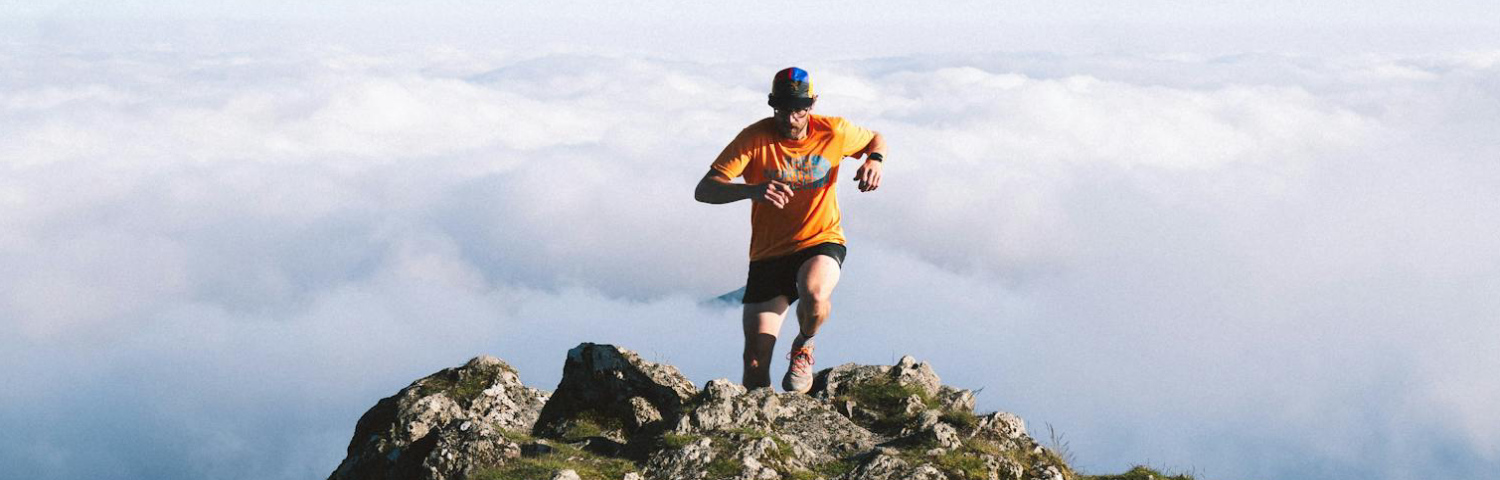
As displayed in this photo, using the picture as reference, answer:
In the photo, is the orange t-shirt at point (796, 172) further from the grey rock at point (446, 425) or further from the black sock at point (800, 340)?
the grey rock at point (446, 425)

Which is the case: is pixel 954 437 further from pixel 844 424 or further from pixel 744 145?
pixel 744 145

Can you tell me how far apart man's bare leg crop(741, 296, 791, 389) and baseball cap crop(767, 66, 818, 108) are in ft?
6.86

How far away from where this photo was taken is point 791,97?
Result: 387 inches

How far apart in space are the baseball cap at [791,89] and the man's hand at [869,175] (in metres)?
0.81

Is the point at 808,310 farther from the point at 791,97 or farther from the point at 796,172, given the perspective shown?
the point at 791,97

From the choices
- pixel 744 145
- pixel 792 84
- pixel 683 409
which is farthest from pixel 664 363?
pixel 792 84

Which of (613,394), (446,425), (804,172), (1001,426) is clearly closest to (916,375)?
(1001,426)

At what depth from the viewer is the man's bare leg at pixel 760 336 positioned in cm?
1098

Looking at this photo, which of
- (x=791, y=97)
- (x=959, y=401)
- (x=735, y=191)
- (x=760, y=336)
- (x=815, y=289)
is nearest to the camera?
Result: (x=735, y=191)

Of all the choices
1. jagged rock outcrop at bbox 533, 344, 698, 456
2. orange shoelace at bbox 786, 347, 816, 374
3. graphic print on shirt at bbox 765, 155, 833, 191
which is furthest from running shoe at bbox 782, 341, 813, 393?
graphic print on shirt at bbox 765, 155, 833, 191

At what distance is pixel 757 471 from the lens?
852 cm

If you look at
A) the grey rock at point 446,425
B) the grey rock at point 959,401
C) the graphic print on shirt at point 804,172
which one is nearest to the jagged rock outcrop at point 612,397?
the grey rock at point 446,425

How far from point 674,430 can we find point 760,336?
191 centimetres

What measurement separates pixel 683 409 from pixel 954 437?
7.84ft
